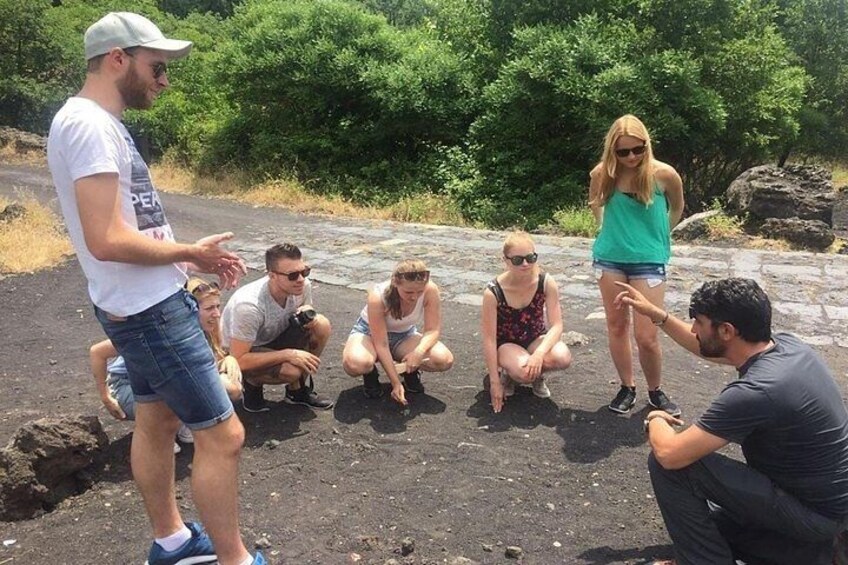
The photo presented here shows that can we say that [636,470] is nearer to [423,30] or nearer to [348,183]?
[348,183]

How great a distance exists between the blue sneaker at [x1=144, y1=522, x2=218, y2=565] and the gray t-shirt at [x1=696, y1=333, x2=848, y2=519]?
1911 mm

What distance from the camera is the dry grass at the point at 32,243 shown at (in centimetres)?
891

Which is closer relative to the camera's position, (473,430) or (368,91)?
(473,430)

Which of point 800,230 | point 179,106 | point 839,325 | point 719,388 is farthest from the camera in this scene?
point 179,106

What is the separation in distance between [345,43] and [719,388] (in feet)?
46.8

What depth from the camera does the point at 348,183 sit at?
16.4 meters

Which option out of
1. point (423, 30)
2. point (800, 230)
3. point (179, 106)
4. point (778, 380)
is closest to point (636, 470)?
point (778, 380)

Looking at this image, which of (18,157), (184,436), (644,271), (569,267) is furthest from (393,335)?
(18,157)

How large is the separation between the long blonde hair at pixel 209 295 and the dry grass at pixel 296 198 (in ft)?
30.3

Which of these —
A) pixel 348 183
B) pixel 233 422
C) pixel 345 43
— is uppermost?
pixel 345 43

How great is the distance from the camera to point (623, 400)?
14.6 ft

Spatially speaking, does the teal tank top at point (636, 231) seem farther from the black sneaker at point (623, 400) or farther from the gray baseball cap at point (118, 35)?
the gray baseball cap at point (118, 35)

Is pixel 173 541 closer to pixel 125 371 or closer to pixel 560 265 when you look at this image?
pixel 125 371

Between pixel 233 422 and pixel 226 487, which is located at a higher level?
pixel 233 422
